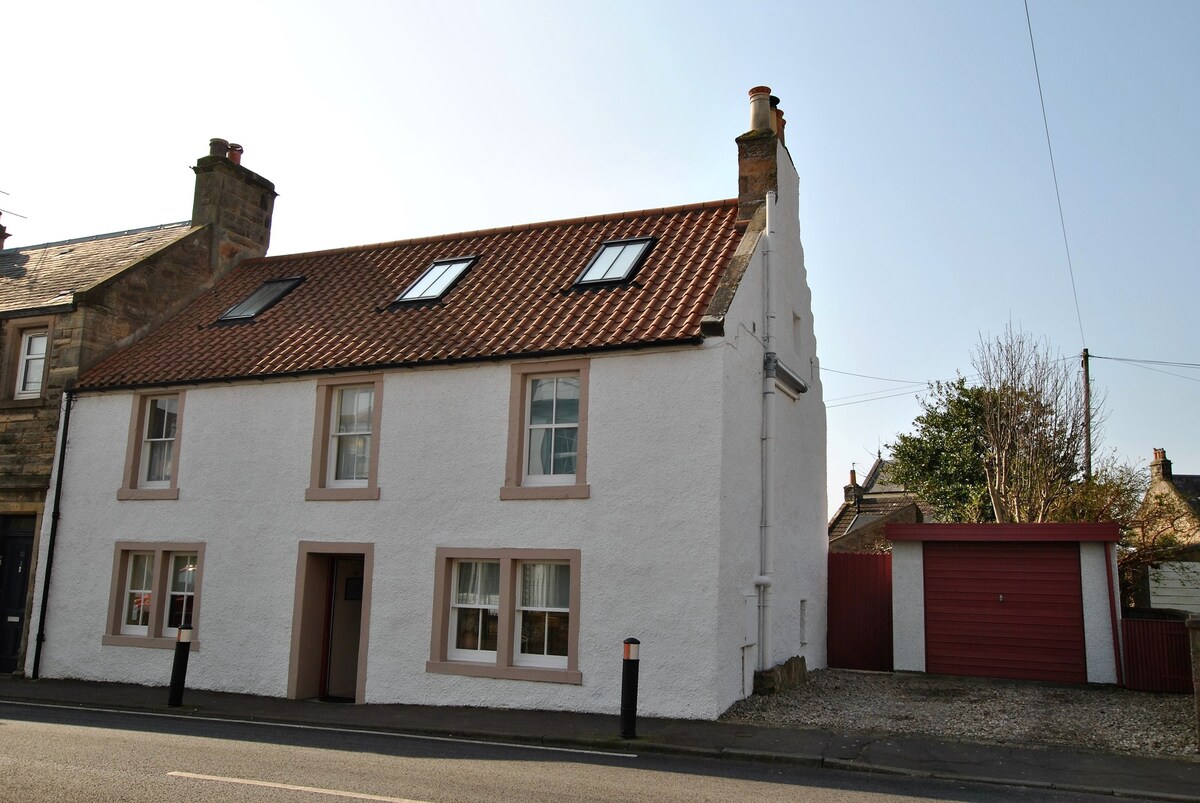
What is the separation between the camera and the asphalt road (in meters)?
7.59

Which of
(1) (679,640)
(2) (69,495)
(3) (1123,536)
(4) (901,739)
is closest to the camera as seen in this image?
(4) (901,739)

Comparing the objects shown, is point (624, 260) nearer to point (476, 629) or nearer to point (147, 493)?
point (476, 629)

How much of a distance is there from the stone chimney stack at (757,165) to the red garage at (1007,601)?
233 inches

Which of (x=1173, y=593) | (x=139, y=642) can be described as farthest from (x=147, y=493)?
(x=1173, y=593)

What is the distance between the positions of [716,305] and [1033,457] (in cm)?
1220

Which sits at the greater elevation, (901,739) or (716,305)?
(716,305)

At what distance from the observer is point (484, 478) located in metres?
13.4

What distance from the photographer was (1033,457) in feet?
70.0

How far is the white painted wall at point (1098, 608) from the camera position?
14495 mm

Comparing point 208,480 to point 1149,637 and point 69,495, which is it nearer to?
point 69,495

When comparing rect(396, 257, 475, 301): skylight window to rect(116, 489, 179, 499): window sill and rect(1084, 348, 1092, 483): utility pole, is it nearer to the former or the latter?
rect(116, 489, 179, 499): window sill

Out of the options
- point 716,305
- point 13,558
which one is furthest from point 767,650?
point 13,558

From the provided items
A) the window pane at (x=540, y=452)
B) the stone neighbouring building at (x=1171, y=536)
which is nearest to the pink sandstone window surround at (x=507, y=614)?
the window pane at (x=540, y=452)

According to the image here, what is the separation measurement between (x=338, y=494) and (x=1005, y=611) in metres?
10.6
